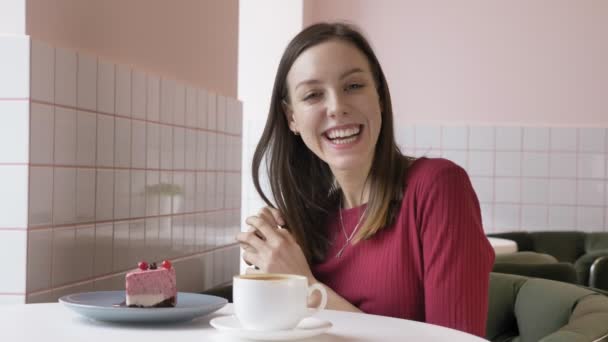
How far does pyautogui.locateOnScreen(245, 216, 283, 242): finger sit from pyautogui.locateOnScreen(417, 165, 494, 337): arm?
0.32 m

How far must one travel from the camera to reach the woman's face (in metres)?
1.87

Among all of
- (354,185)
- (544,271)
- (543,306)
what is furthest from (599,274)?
(354,185)

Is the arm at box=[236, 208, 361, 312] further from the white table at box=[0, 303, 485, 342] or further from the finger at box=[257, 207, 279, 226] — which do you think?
the white table at box=[0, 303, 485, 342]

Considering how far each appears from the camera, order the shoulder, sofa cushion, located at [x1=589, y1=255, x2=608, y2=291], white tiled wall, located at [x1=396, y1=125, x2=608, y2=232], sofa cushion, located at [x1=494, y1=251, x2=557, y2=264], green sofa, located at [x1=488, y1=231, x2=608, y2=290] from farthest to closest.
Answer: white tiled wall, located at [x1=396, y1=125, x2=608, y2=232]
green sofa, located at [x1=488, y1=231, x2=608, y2=290]
sofa cushion, located at [x1=589, y1=255, x2=608, y2=291]
sofa cushion, located at [x1=494, y1=251, x2=557, y2=264]
the shoulder

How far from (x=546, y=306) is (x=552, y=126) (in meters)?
3.69

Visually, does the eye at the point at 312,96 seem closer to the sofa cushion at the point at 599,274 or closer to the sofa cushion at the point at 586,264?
the sofa cushion at the point at 599,274

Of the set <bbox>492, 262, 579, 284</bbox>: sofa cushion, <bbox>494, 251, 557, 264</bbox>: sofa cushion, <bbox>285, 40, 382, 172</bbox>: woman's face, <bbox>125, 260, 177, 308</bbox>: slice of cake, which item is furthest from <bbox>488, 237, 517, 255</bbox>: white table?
<bbox>125, 260, 177, 308</bbox>: slice of cake

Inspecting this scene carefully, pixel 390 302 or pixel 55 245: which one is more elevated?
pixel 55 245

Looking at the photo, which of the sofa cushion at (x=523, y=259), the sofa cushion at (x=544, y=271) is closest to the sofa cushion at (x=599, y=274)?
the sofa cushion at (x=523, y=259)

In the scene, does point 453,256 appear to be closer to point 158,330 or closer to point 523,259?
point 158,330

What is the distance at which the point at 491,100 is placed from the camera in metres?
5.46

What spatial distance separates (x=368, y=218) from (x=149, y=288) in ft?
2.02

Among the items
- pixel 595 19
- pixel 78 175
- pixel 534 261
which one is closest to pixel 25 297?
pixel 78 175

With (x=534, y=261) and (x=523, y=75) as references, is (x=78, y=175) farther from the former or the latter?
(x=523, y=75)
